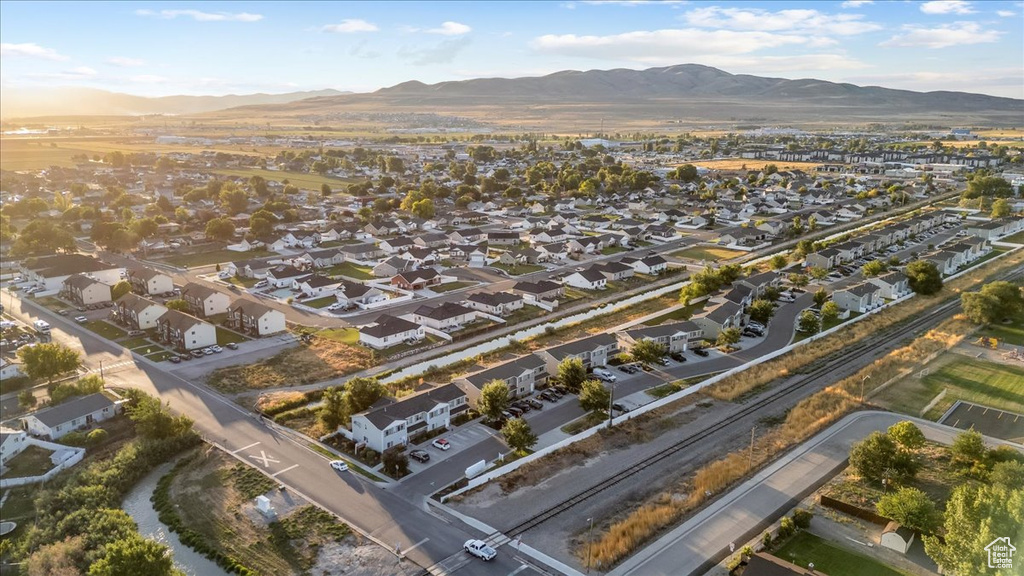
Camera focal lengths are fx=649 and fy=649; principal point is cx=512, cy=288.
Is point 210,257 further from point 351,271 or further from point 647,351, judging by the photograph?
point 647,351

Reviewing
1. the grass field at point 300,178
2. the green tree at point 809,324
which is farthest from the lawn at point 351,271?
the grass field at point 300,178

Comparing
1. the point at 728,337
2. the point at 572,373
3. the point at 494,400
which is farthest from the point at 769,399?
the point at 494,400

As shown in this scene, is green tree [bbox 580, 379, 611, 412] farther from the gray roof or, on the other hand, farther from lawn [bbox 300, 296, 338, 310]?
lawn [bbox 300, 296, 338, 310]

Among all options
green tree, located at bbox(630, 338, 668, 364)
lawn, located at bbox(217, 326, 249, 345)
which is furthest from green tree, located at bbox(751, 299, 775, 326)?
lawn, located at bbox(217, 326, 249, 345)

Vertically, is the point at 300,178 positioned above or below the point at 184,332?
above

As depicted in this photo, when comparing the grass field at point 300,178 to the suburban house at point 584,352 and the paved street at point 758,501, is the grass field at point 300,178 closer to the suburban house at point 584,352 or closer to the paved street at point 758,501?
the suburban house at point 584,352
